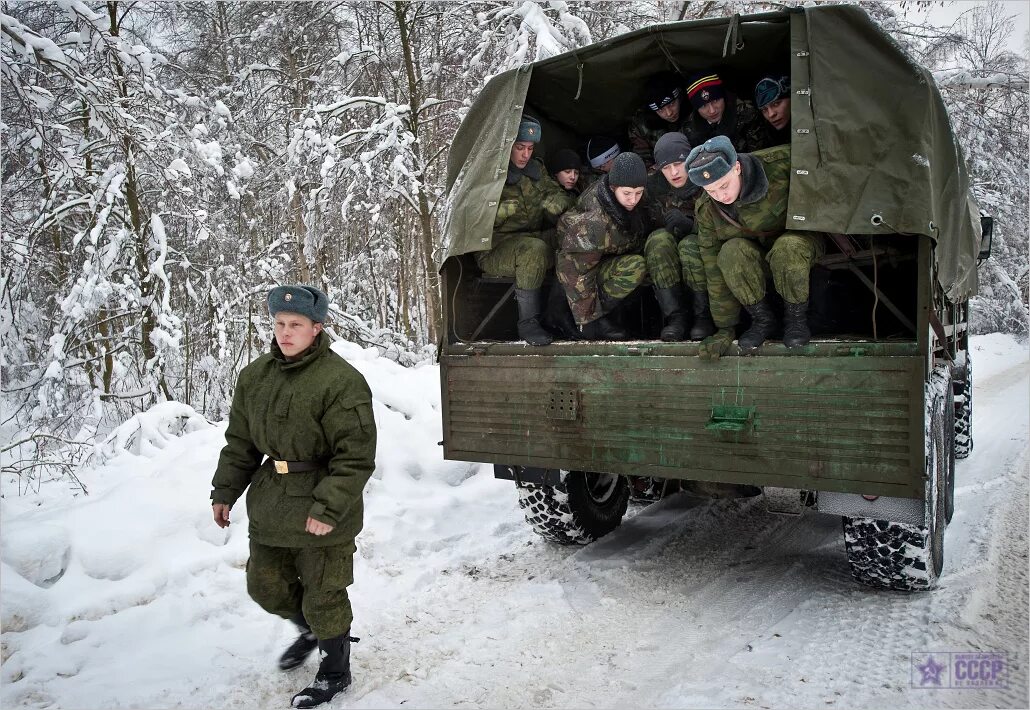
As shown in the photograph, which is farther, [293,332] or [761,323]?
[761,323]

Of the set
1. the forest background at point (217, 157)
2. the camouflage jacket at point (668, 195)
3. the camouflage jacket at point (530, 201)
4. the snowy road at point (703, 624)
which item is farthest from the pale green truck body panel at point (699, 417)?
the forest background at point (217, 157)

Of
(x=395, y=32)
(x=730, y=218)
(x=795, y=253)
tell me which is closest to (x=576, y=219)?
(x=730, y=218)

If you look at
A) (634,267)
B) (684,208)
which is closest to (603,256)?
(634,267)

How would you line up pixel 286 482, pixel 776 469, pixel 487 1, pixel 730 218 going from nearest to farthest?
pixel 286 482, pixel 776 469, pixel 730 218, pixel 487 1

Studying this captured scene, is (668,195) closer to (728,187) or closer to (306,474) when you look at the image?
(728,187)

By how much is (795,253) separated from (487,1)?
7.19m

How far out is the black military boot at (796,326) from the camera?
300cm

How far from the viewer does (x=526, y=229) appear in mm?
4105

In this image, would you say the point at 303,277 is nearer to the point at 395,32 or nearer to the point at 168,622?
the point at 395,32

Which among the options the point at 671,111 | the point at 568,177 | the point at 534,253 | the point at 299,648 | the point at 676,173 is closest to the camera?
the point at 299,648

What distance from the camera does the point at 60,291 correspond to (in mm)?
7336

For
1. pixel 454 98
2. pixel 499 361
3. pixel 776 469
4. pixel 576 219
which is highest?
pixel 454 98

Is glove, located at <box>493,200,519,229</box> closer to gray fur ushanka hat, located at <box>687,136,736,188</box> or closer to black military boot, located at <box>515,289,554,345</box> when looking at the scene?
black military boot, located at <box>515,289,554,345</box>

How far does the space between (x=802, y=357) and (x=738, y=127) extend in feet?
7.00
